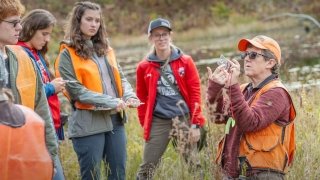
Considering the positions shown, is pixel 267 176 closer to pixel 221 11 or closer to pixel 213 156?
pixel 213 156

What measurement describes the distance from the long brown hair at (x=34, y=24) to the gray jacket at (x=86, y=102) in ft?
0.71

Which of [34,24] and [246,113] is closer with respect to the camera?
[246,113]

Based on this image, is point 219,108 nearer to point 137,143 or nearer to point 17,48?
point 17,48

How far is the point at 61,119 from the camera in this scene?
4840mm

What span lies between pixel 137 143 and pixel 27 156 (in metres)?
4.32

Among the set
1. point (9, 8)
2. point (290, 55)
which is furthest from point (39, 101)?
point (290, 55)

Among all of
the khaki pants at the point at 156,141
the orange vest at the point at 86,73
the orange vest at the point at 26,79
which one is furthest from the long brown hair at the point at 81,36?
the orange vest at the point at 26,79

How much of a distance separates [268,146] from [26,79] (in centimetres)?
154

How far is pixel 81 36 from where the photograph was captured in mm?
4863

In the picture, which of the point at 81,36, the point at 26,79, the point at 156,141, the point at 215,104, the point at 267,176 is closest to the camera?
the point at 26,79

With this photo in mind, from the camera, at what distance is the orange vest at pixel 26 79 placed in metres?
3.58

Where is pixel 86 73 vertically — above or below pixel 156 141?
above

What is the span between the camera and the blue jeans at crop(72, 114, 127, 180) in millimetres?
4742

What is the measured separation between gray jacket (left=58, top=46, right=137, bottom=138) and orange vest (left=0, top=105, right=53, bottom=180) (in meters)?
1.71
